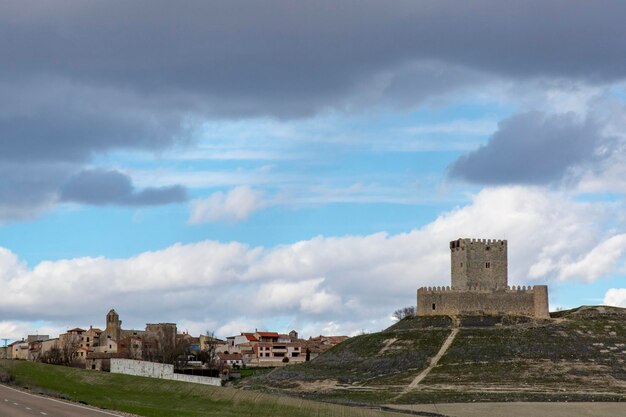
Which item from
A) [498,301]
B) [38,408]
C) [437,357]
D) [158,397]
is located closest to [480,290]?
[498,301]

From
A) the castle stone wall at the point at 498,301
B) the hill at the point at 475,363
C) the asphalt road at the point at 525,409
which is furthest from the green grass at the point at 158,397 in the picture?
the castle stone wall at the point at 498,301

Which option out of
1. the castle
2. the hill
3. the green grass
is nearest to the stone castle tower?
the castle

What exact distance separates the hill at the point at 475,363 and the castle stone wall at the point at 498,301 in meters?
2.36

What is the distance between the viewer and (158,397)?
104m

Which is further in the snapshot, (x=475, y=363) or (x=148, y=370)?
(x=475, y=363)

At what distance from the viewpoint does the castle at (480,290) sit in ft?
588

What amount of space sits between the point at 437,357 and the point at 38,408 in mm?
89184

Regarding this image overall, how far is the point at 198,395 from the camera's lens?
106 m

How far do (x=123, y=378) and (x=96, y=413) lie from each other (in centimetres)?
3841

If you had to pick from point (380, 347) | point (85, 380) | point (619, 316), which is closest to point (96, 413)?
point (85, 380)

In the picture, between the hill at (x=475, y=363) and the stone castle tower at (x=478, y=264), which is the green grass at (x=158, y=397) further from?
the stone castle tower at (x=478, y=264)

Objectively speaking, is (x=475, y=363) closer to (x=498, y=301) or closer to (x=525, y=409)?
(x=498, y=301)

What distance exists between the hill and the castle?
2.69 m

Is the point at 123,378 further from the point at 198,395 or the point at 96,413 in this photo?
the point at 96,413
